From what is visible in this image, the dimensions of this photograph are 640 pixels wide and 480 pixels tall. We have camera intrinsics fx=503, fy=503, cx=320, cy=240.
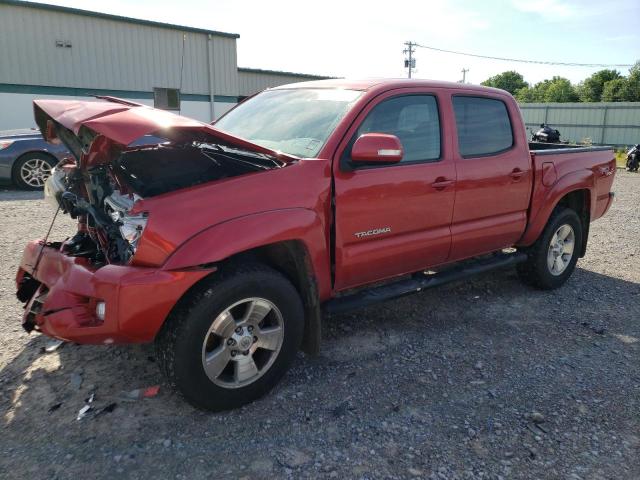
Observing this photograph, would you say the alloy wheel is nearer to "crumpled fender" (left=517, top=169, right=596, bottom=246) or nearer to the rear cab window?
the rear cab window

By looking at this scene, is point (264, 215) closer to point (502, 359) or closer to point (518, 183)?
point (502, 359)

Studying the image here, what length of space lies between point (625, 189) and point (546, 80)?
77504 mm

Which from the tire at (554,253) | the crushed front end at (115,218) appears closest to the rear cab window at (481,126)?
the tire at (554,253)

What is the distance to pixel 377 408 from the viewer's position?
119 inches

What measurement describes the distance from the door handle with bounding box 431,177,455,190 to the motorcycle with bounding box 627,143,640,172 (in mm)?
16838

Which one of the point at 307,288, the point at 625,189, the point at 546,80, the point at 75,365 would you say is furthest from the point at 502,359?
the point at 546,80

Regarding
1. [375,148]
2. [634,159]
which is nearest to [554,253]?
[375,148]

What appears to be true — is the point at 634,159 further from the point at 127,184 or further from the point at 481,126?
the point at 127,184

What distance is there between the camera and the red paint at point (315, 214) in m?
2.57

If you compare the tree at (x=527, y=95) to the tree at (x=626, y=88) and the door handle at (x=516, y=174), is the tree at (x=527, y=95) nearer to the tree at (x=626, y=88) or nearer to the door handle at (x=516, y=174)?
the tree at (x=626, y=88)

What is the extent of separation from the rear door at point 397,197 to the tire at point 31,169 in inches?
334

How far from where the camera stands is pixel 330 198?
3146 millimetres

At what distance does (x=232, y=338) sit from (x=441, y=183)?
1.94 metres

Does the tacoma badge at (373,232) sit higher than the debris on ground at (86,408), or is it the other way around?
the tacoma badge at (373,232)
